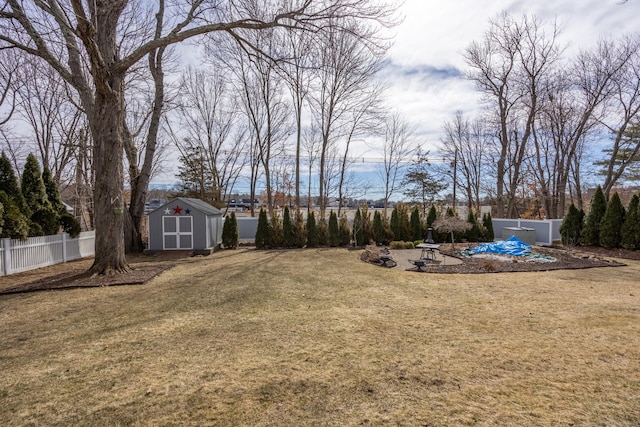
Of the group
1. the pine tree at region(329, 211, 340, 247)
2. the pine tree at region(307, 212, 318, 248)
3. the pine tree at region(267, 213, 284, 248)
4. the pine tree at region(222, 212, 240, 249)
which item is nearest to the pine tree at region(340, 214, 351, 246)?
the pine tree at region(329, 211, 340, 247)

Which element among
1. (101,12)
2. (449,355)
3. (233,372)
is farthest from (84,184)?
(449,355)

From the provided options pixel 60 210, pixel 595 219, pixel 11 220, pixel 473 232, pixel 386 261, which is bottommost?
pixel 386 261

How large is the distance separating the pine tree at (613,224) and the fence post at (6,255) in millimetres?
17175

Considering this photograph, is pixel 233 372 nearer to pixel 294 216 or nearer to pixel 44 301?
pixel 44 301

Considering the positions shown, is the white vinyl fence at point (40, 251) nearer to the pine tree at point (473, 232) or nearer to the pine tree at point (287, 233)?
the pine tree at point (287, 233)

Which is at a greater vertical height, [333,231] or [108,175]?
[108,175]

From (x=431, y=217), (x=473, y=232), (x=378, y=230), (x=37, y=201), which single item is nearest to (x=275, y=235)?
(x=378, y=230)

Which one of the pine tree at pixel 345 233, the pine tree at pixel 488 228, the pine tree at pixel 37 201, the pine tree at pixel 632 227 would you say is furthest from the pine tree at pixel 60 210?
the pine tree at pixel 632 227

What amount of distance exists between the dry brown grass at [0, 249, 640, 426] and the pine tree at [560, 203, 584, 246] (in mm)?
7758

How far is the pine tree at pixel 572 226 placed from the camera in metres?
12.6

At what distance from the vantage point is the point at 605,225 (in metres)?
11.4

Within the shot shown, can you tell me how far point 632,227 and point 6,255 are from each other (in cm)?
1745

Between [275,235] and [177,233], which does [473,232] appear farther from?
[177,233]

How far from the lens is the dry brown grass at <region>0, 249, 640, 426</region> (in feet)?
→ 7.54
